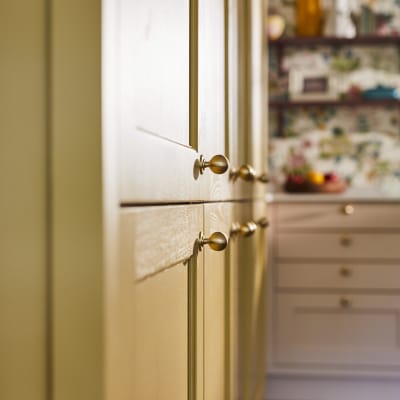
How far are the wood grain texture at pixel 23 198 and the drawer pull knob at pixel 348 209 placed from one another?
2425 millimetres

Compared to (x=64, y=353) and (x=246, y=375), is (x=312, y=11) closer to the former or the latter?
(x=246, y=375)

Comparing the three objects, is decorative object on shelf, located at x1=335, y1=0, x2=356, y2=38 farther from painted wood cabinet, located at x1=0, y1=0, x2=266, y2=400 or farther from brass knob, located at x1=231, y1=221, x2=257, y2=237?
painted wood cabinet, located at x1=0, y1=0, x2=266, y2=400

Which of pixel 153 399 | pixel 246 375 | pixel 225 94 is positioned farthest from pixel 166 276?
pixel 246 375

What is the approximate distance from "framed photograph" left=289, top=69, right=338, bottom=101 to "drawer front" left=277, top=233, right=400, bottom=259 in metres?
0.92

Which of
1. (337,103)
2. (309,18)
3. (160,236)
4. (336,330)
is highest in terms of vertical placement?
(309,18)

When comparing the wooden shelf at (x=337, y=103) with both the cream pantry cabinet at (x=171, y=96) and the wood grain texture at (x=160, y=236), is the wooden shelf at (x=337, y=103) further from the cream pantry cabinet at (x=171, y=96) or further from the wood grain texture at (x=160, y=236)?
the wood grain texture at (x=160, y=236)

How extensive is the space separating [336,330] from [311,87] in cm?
126

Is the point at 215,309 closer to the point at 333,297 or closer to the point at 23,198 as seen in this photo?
the point at 23,198

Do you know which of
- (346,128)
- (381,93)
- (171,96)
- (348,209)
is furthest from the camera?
(346,128)

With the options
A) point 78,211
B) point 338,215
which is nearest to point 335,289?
point 338,215

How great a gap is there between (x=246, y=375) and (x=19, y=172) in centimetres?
128

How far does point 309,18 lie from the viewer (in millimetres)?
3584

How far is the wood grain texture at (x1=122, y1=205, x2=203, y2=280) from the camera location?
2.07ft

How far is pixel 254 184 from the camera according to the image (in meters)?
1.91
